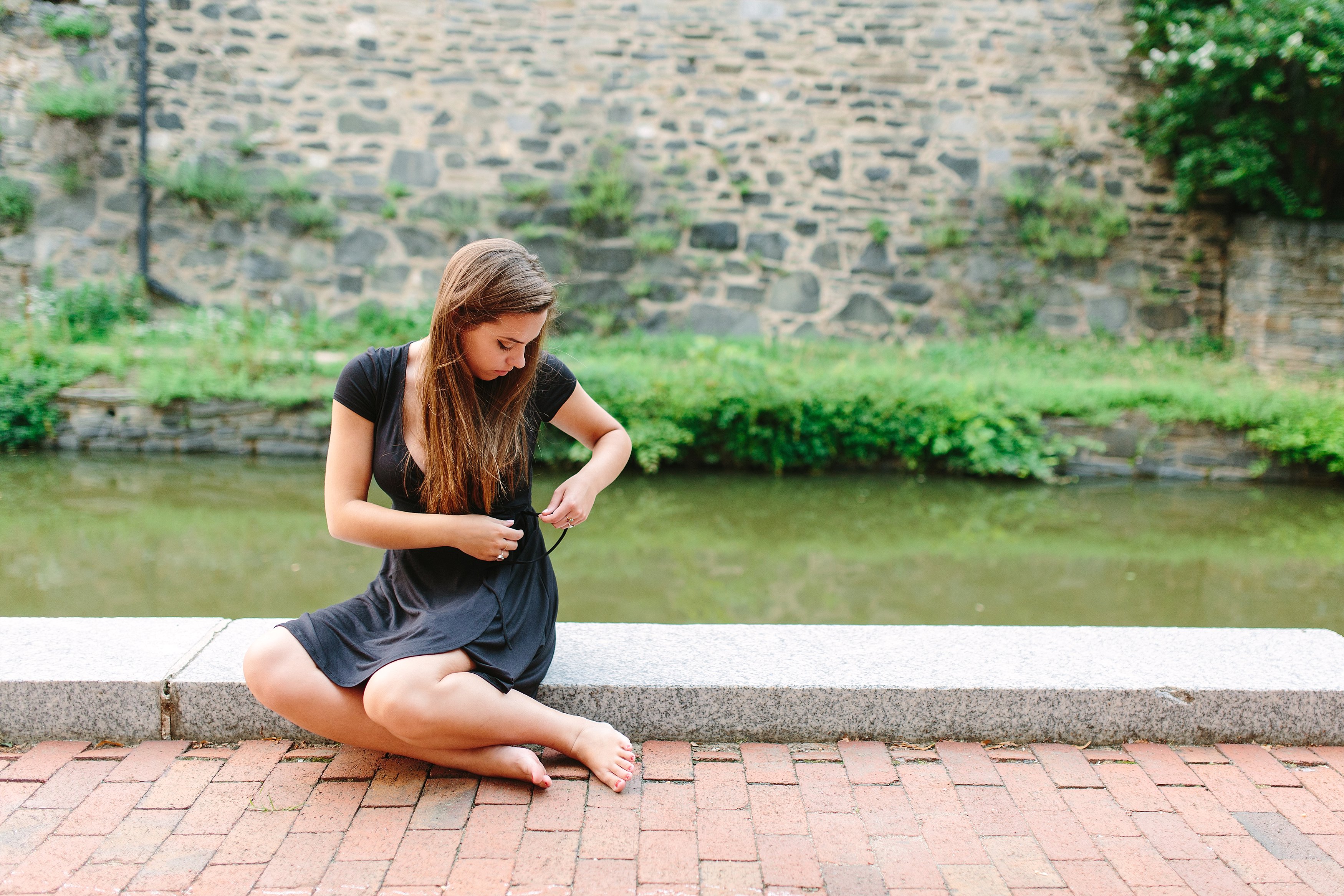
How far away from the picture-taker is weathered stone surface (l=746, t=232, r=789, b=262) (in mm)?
9062

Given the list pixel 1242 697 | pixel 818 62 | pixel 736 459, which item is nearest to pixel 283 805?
pixel 1242 697

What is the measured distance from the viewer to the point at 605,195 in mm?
8773

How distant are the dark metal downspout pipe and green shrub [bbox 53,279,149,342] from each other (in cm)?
15

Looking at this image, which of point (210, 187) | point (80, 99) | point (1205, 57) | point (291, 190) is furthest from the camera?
point (291, 190)

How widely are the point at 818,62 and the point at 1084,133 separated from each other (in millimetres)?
2611

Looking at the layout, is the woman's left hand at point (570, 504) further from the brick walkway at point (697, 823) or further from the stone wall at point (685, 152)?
the stone wall at point (685, 152)

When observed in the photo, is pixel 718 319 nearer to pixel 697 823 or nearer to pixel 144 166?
pixel 144 166

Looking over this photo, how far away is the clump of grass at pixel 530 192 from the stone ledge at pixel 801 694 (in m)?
6.96

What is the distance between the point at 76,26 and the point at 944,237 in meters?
8.00

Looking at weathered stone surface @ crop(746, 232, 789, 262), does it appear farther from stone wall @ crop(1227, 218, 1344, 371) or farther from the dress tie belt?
the dress tie belt

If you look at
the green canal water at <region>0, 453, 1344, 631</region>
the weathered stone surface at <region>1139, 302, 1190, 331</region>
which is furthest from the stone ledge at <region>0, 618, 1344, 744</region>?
the weathered stone surface at <region>1139, 302, 1190, 331</region>

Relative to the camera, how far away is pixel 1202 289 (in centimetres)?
911

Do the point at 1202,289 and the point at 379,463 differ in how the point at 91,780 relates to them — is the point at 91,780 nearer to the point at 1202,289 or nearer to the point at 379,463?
the point at 379,463

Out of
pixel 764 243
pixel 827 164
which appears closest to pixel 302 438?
pixel 764 243
